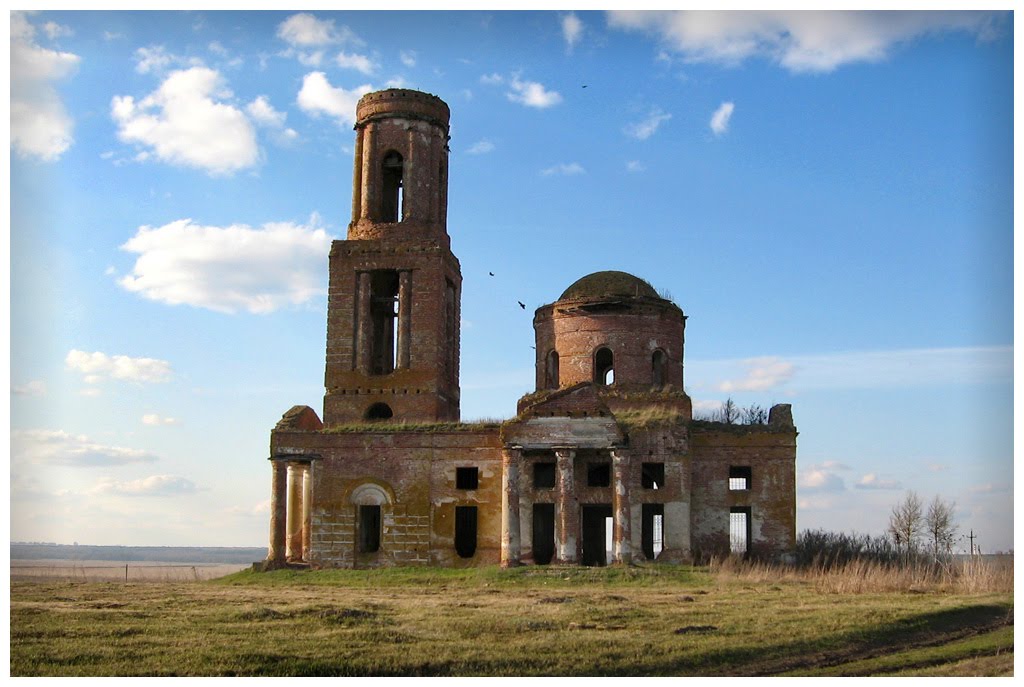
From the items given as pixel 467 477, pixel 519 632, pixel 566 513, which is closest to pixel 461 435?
pixel 467 477

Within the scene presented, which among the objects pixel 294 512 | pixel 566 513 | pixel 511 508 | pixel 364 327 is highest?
pixel 364 327

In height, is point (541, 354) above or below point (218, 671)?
above

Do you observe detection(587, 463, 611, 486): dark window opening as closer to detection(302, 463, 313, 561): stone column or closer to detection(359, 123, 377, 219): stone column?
detection(302, 463, 313, 561): stone column

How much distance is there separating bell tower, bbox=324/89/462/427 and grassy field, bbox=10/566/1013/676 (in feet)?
28.9

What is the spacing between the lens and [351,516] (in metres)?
31.2

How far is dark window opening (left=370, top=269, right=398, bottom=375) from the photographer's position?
34250 millimetres

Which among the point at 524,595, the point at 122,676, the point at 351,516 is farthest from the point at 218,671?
the point at 351,516

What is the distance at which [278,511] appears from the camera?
31.7 meters

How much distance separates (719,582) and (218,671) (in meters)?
13.3

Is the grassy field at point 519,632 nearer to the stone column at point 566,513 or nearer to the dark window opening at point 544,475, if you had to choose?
the stone column at point 566,513

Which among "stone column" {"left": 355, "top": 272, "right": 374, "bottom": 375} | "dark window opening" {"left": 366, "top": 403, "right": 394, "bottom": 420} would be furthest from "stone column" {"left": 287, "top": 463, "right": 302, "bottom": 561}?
"stone column" {"left": 355, "top": 272, "right": 374, "bottom": 375}

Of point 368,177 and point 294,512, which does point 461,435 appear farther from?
point 368,177

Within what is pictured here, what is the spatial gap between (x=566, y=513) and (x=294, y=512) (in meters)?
8.23
